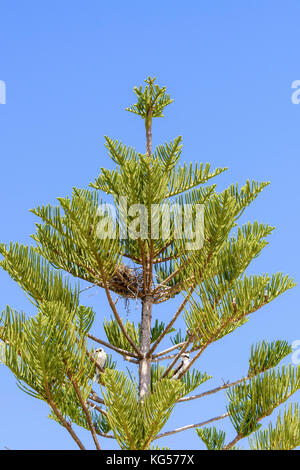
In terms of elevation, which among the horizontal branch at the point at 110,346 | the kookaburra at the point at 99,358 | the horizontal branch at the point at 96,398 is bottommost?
the horizontal branch at the point at 96,398

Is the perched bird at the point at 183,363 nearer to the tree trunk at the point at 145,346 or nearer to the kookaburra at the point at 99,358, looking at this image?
the tree trunk at the point at 145,346

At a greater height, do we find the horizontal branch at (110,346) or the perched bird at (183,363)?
the horizontal branch at (110,346)

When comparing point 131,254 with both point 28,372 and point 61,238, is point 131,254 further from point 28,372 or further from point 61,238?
point 28,372

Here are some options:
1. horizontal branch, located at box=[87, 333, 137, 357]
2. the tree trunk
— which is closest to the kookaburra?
horizontal branch, located at box=[87, 333, 137, 357]

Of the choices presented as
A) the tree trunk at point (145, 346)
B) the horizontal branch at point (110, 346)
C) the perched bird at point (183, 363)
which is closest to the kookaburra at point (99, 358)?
the horizontal branch at point (110, 346)

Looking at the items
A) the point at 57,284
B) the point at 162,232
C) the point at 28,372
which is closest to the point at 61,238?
the point at 57,284

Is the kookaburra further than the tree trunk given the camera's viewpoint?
Yes

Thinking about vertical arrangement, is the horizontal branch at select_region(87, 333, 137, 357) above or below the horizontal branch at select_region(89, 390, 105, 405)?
above

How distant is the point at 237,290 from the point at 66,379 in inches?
52.1

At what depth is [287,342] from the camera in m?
5.10

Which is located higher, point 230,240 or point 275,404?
point 230,240

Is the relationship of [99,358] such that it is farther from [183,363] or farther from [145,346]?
[183,363]

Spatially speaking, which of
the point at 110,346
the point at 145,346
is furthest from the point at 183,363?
the point at 110,346

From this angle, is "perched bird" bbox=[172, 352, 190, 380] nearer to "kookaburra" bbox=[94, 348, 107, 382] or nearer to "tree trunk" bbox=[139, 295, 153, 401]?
"tree trunk" bbox=[139, 295, 153, 401]
